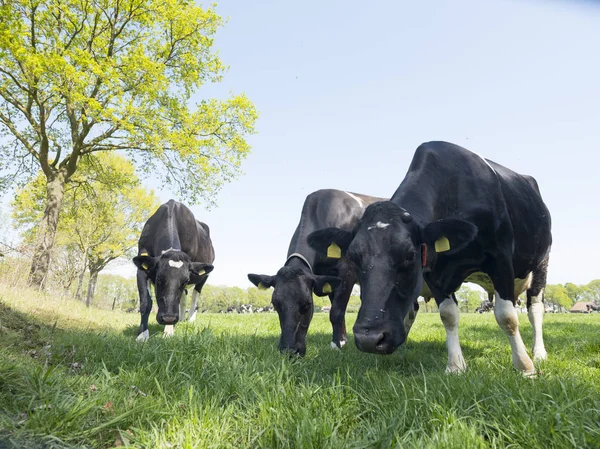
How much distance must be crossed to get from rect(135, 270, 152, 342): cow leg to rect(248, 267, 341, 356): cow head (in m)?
3.41

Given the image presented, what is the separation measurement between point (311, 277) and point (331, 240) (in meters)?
1.52

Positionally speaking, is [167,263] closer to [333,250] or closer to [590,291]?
[333,250]

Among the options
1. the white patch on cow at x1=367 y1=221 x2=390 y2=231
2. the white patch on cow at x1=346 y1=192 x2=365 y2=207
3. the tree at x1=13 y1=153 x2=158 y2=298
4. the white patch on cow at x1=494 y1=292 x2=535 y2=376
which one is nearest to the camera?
the white patch on cow at x1=367 y1=221 x2=390 y2=231

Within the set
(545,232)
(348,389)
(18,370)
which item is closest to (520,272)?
(545,232)

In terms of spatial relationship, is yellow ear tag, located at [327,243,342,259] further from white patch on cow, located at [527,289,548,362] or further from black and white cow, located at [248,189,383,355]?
white patch on cow, located at [527,289,548,362]

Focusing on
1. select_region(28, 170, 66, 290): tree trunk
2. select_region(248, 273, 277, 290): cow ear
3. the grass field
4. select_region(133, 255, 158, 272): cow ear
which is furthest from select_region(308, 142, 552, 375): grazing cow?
select_region(28, 170, 66, 290): tree trunk

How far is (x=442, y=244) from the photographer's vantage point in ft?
14.5

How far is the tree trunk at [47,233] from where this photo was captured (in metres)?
15.3

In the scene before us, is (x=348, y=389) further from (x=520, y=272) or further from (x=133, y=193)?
(x=133, y=193)

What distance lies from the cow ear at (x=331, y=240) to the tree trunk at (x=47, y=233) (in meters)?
13.2

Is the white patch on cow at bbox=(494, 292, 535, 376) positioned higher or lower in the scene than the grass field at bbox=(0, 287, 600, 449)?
higher

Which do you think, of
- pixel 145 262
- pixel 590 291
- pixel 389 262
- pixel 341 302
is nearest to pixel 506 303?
pixel 389 262

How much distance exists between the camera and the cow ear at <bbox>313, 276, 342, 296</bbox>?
21.5ft

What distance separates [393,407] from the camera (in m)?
2.88
